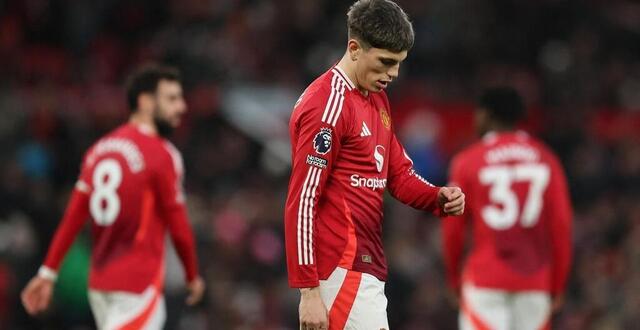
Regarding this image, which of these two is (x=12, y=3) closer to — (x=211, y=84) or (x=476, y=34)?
(x=211, y=84)

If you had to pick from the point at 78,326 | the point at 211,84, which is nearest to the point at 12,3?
the point at 211,84

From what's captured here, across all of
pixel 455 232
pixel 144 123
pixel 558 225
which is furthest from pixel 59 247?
pixel 558 225

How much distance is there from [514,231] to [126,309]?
2.87 meters

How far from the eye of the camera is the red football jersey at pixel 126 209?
7566mm

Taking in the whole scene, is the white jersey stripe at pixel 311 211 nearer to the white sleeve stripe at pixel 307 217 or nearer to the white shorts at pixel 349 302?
the white sleeve stripe at pixel 307 217

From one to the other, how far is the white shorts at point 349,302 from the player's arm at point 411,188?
0.56 metres

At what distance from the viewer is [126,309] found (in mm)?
7594

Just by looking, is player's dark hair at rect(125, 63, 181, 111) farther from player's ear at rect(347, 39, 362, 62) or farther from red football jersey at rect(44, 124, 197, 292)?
player's ear at rect(347, 39, 362, 62)

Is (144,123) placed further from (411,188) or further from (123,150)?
(411,188)

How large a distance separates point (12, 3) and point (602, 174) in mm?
7946

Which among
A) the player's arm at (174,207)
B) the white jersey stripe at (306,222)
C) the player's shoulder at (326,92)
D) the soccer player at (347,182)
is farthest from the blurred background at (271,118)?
the white jersey stripe at (306,222)

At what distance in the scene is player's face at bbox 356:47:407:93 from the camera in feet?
17.3

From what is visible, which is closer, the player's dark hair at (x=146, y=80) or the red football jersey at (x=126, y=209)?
the red football jersey at (x=126, y=209)

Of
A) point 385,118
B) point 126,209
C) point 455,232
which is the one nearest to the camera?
point 385,118
